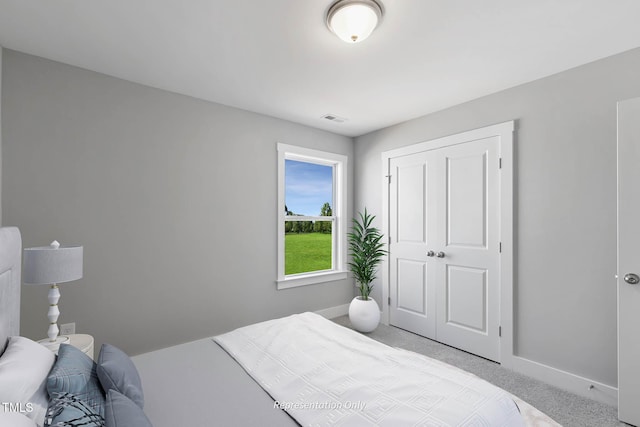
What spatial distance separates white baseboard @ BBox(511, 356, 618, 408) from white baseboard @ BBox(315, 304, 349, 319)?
203 centimetres

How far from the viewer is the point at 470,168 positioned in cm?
306

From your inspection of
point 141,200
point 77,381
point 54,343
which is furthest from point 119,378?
point 141,200

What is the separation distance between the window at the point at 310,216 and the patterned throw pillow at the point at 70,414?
2551 mm

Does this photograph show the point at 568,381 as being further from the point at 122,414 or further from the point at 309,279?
the point at 122,414

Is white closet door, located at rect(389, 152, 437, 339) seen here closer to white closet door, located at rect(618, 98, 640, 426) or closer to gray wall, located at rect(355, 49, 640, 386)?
gray wall, located at rect(355, 49, 640, 386)

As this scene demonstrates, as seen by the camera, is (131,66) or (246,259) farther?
(246,259)

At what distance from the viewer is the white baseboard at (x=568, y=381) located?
7.17 feet

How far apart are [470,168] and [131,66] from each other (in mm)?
3196

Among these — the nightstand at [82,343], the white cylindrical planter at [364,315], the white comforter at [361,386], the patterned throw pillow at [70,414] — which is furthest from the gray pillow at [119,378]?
the white cylindrical planter at [364,315]

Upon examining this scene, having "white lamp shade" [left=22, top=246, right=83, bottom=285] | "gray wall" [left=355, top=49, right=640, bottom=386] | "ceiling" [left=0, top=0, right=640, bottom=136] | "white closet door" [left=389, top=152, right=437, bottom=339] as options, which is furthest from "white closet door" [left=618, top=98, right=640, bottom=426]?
"white lamp shade" [left=22, top=246, right=83, bottom=285]

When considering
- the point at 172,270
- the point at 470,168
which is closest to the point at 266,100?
the point at 172,270

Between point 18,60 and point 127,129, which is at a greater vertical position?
point 18,60

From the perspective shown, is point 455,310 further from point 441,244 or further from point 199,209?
point 199,209

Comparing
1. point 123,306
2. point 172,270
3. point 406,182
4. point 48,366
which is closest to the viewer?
point 48,366
